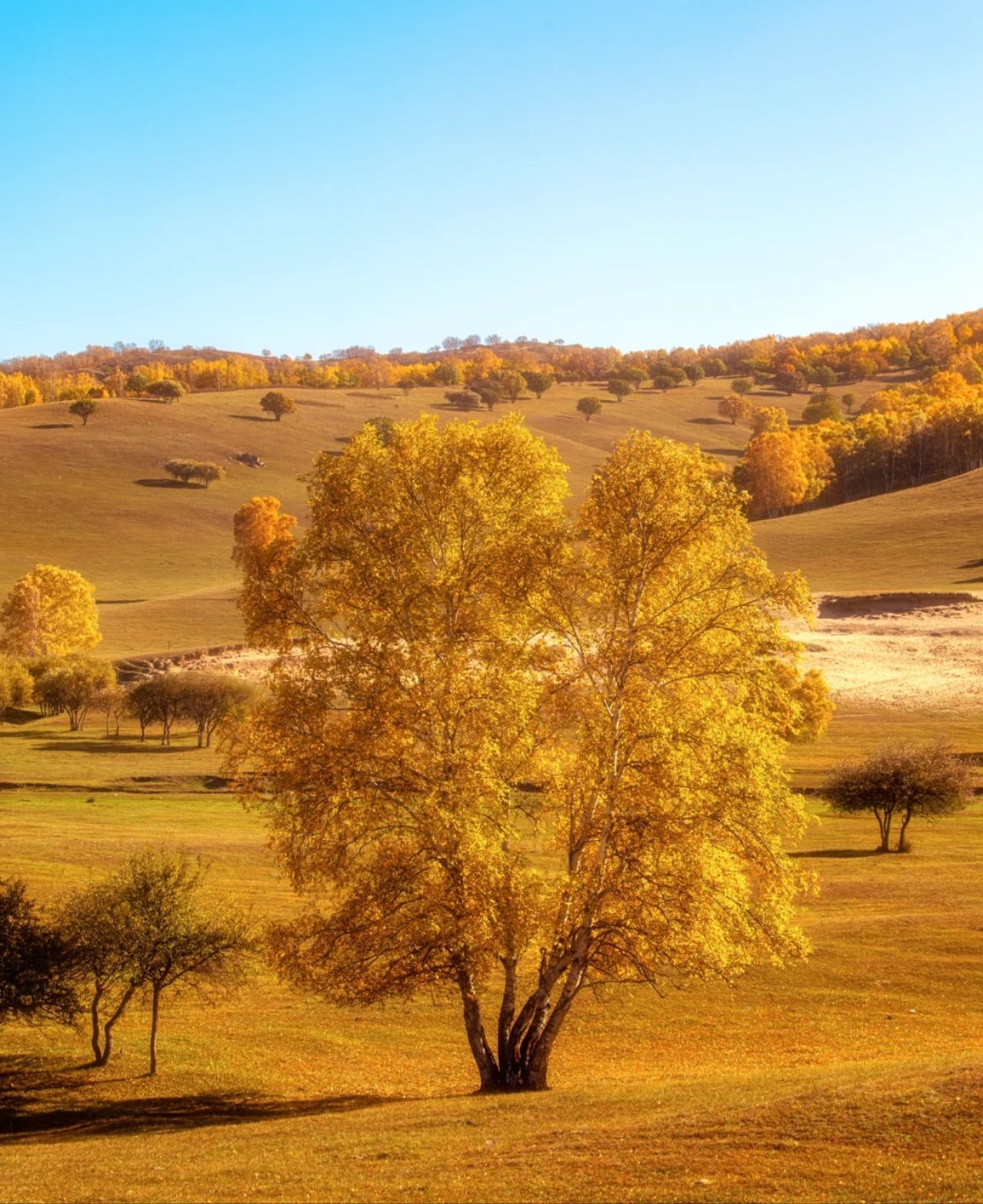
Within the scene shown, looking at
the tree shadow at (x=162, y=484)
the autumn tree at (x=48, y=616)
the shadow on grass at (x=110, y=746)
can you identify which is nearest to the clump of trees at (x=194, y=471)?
the tree shadow at (x=162, y=484)

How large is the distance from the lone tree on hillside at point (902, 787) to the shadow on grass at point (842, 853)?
61 centimetres

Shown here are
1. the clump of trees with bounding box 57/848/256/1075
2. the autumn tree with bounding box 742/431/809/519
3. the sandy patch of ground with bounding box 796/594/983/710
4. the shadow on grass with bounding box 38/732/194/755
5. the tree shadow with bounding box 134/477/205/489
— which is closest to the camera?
the clump of trees with bounding box 57/848/256/1075

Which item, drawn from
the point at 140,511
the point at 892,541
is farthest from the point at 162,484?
the point at 892,541

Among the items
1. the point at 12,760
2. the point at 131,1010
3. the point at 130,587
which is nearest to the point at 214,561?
the point at 130,587

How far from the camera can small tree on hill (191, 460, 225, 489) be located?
17288 cm

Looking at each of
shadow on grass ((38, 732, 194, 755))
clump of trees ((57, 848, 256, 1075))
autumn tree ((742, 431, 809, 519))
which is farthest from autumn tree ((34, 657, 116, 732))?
autumn tree ((742, 431, 809, 519))

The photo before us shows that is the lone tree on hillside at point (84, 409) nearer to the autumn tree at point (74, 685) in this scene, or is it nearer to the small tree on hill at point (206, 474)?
the small tree on hill at point (206, 474)

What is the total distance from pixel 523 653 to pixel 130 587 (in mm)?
119712

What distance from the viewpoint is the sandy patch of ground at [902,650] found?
8556 cm

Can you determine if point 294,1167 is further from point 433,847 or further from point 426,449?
point 426,449

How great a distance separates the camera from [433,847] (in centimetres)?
1994

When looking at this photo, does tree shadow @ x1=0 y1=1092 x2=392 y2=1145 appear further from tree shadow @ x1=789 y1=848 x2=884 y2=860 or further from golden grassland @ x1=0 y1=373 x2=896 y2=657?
golden grassland @ x1=0 y1=373 x2=896 y2=657

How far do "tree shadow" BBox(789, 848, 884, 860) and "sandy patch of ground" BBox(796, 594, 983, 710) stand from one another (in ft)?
108

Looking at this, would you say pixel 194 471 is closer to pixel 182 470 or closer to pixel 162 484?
pixel 182 470
